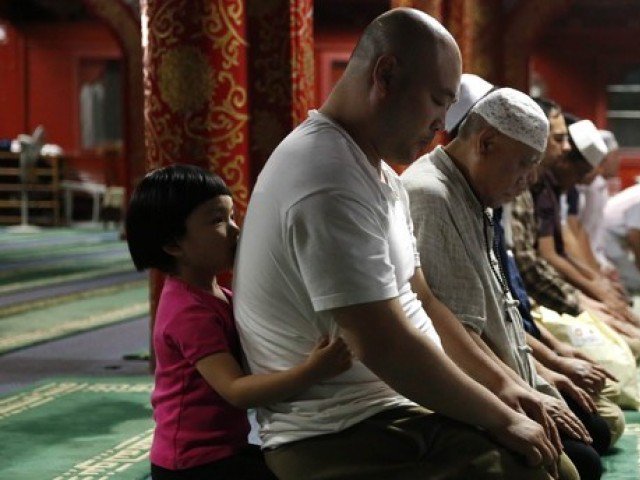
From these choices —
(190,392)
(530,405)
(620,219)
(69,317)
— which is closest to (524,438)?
(530,405)

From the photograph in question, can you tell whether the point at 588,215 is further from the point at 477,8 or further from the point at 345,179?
the point at 345,179

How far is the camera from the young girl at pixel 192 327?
2.05 m

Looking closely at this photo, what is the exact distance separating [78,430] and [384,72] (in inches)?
90.0

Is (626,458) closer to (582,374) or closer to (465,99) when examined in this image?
(582,374)

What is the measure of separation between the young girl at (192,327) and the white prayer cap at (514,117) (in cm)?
75

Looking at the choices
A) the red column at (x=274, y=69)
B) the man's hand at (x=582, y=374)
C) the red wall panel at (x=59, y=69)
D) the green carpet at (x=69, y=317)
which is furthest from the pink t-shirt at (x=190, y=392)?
the red wall panel at (x=59, y=69)

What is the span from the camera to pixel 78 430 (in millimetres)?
3729

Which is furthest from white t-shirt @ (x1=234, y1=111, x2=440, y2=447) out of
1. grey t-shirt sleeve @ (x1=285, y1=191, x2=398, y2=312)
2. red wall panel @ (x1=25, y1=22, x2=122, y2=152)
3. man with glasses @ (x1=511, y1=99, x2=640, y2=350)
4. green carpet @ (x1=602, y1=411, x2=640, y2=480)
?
red wall panel @ (x1=25, y1=22, x2=122, y2=152)

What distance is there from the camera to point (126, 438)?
3.59 metres

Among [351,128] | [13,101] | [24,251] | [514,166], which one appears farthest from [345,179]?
[13,101]

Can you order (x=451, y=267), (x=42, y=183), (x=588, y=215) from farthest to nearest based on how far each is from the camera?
(x=42, y=183)
(x=588, y=215)
(x=451, y=267)

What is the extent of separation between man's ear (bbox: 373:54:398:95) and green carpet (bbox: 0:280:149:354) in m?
4.03

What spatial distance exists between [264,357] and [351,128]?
1.44 ft

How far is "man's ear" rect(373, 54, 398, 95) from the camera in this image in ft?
6.10
